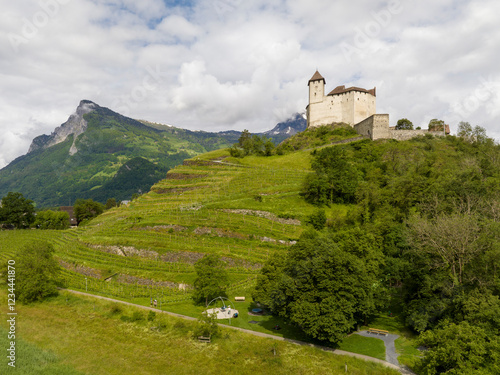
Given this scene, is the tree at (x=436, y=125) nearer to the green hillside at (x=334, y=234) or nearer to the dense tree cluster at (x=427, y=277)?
the green hillside at (x=334, y=234)

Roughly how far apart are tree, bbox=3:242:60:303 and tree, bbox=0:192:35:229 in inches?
2682

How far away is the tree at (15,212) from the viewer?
97.3 m

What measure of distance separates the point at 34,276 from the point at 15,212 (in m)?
73.4

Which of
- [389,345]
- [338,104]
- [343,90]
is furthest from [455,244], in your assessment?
[343,90]

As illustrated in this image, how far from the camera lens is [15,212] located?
323 ft

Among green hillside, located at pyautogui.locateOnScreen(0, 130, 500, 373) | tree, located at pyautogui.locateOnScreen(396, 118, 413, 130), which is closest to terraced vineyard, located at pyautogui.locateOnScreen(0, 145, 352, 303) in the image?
green hillside, located at pyautogui.locateOnScreen(0, 130, 500, 373)

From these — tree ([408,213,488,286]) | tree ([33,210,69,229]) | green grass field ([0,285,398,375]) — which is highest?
tree ([408,213,488,286])

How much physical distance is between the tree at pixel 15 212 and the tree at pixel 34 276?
6812 cm

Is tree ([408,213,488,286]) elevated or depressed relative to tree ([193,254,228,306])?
elevated

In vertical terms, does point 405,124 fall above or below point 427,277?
above

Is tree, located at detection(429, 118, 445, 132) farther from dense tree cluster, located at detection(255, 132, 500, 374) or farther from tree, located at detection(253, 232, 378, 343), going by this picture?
tree, located at detection(253, 232, 378, 343)

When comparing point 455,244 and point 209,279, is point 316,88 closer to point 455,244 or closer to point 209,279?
point 209,279

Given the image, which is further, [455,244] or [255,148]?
[255,148]

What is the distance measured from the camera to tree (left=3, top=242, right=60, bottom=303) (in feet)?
138
